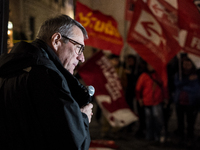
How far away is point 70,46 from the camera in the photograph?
137 centimetres

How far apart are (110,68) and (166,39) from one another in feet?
4.58

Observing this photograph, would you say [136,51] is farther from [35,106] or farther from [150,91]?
[35,106]

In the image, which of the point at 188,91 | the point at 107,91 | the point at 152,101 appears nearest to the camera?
the point at 107,91

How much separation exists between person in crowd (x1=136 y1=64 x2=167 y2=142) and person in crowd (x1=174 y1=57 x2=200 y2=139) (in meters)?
0.42

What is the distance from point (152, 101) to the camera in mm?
5473

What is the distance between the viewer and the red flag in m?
4.34

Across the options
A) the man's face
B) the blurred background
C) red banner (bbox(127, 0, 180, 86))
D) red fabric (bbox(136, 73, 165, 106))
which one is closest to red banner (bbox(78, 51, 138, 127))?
the blurred background

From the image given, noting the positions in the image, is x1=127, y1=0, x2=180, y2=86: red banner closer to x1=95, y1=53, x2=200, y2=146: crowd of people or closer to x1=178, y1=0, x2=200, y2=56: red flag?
x1=178, y1=0, x2=200, y2=56: red flag

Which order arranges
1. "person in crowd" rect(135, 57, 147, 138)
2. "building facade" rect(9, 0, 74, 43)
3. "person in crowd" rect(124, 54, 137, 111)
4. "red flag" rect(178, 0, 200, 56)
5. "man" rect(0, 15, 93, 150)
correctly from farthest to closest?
"person in crowd" rect(124, 54, 137, 111) < "person in crowd" rect(135, 57, 147, 138) < "red flag" rect(178, 0, 200, 56) < "building facade" rect(9, 0, 74, 43) < "man" rect(0, 15, 93, 150)

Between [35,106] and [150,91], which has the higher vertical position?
[35,106]

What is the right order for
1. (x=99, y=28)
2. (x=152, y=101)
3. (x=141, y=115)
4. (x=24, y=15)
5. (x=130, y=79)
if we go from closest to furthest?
(x=24, y=15), (x=99, y=28), (x=152, y=101), (x=141, y=115), (x=130, y=79)

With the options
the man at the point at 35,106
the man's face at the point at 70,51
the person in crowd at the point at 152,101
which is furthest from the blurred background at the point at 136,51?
the man at the point at 35,106

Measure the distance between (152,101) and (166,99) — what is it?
42 cm

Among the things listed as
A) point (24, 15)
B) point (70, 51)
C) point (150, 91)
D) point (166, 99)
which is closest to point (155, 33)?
point (150, 91)
